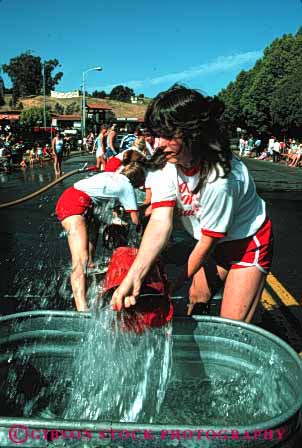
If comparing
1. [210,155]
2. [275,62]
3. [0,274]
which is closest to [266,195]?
[0,274]

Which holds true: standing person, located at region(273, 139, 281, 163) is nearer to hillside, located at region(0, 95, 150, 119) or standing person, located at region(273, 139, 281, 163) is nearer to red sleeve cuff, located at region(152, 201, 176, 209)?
red sleeve cuff, located at region(152, 201, 176, 209)

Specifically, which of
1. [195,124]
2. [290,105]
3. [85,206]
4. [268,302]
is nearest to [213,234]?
[195,124]

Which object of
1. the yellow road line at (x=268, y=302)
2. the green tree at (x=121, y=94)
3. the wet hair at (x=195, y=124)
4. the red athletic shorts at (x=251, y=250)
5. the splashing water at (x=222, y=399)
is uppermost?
the wet hair at (x=195, y=124)

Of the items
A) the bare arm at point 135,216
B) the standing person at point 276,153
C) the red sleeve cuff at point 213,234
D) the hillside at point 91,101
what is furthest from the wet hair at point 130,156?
the hillside at point 91,101

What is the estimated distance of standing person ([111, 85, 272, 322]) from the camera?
210 cm

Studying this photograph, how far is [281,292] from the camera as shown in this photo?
5094 millimetres

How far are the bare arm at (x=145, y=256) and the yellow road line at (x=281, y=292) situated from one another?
289 centimetres

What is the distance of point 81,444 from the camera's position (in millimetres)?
1287

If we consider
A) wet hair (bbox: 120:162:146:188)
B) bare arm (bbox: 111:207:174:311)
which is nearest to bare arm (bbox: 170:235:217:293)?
bare arm (bbox: 111:207:174:311)

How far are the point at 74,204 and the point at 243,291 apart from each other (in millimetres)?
2026

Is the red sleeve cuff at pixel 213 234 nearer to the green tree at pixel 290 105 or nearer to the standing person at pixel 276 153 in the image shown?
the standing person at pixel 276 153

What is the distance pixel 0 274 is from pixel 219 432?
4.77m

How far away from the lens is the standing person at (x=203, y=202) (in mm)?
2102

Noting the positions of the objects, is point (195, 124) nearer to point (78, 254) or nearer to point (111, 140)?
point (78, 254)
